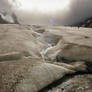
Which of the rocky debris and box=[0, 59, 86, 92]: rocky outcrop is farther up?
box=[0, 59, 86, 92]: rocky outcrop

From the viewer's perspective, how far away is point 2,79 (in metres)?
13.9

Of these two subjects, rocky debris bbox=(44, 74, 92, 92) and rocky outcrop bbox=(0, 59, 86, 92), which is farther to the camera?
rocky debris bbox=(44, 74, 92, 92)

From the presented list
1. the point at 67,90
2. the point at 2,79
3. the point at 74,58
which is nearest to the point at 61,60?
the point at 74,58

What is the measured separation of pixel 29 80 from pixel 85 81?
6.12m

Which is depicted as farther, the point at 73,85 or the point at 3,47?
the point at 3,47

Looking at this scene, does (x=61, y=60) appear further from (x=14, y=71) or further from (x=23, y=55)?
(x=14, y=71)

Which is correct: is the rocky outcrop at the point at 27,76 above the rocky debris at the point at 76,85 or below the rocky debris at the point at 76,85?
above

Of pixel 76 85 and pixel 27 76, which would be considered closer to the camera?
pixel 27 76

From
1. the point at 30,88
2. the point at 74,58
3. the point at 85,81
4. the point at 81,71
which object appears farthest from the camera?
the point at 74,58

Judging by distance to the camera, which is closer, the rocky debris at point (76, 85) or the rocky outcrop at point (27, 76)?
the rocky outcrop at point (27, 76)

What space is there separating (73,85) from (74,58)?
830cm

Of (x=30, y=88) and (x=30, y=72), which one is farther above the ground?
(x=30, y=72)

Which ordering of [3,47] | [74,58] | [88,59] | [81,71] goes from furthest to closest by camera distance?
[3,47] → [74,58] → [88,59] → [81,71]

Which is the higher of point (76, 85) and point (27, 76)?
point (27, 76)
